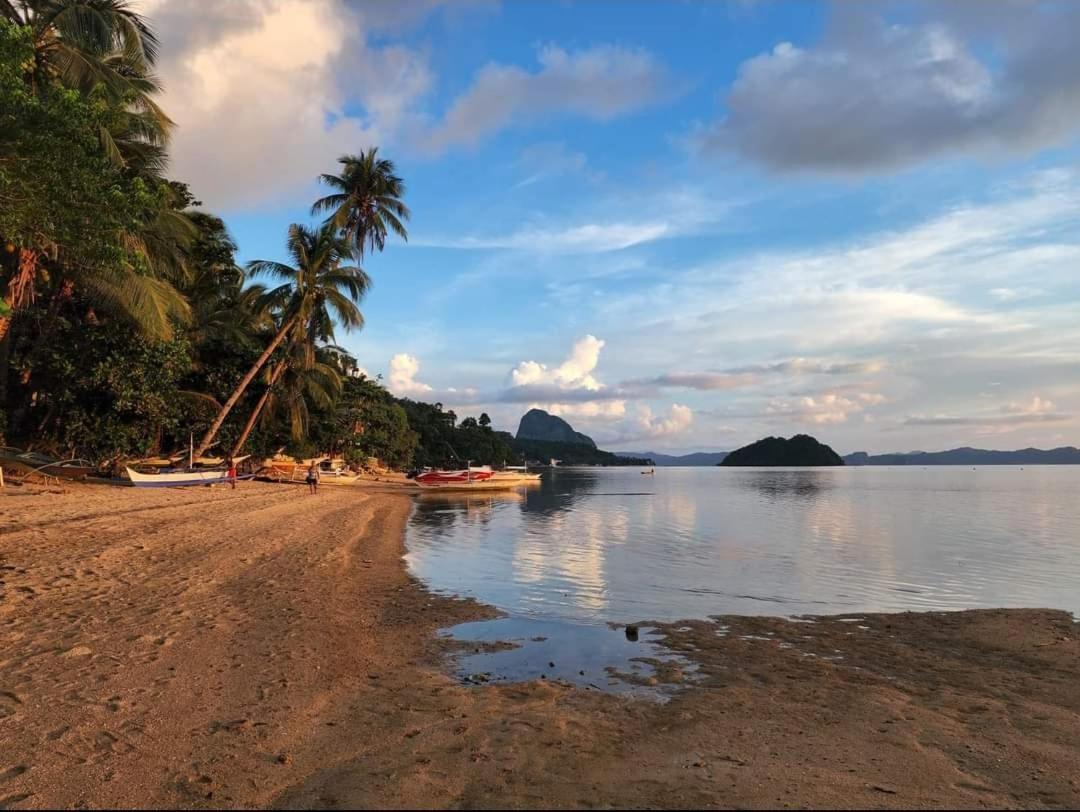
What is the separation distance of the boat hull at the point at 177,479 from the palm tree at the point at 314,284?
1.54m

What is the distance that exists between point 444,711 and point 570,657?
300 centimetres

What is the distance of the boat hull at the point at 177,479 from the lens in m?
26.8

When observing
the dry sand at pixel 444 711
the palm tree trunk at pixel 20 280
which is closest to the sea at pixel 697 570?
the dry sand at pixel 444 711

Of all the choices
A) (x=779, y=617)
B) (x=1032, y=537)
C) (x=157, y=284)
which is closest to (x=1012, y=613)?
(x=779, y=617)

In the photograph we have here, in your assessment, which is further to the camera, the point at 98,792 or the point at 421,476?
the point at 421,476

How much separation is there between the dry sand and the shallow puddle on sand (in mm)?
364

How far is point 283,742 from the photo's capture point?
4922 millimetres

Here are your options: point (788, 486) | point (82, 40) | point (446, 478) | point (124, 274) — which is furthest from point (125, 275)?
point (788, 486)

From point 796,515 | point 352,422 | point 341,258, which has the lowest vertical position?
point 796,515

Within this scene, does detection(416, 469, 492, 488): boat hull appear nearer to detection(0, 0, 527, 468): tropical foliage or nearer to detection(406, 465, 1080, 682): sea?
detection(0, 0, 527, 468): tropical foliage

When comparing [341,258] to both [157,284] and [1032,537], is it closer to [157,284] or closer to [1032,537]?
[157,284]

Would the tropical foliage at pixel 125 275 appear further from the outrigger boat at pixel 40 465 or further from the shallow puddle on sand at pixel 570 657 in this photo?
the shallow puddle on sand at pixel 570 657

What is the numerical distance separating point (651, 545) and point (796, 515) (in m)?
17.5

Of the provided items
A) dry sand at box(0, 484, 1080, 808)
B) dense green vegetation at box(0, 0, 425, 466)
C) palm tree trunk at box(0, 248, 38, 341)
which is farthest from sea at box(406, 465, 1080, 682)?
palm tree trunk at box(0, 248, 38, 341)
